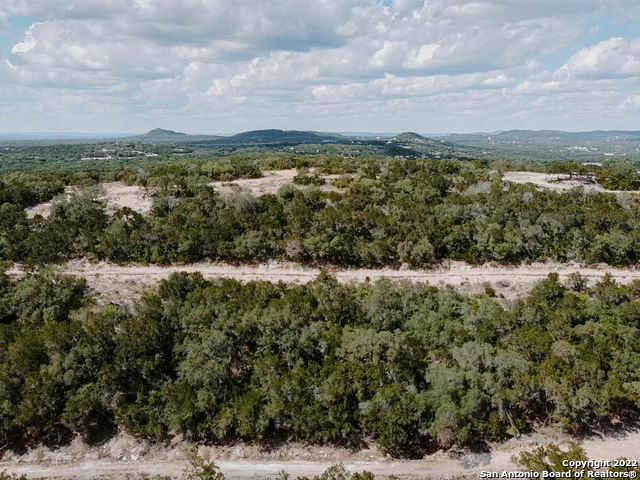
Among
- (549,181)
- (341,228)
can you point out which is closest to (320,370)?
(341,228)

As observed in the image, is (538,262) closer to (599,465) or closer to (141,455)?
(599,465)

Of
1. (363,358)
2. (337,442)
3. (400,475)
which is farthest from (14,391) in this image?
(400,475)

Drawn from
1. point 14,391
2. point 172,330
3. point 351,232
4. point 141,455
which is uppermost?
point 351,232

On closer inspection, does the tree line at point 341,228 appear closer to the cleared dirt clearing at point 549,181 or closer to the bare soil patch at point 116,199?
the bare soil patch at point 116,199

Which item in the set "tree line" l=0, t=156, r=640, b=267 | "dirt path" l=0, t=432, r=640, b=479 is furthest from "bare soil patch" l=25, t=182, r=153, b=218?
"dirt path" l=0, t=432, r=640, b=479

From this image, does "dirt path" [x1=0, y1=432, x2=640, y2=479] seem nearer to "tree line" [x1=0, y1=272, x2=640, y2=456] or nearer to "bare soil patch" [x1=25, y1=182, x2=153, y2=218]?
"tree line" [x1=0, y1=272, x2=640, y2=456]
